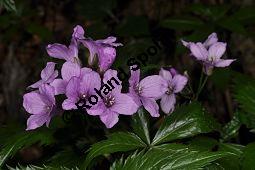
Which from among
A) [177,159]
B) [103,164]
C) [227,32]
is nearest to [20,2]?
[227,32]

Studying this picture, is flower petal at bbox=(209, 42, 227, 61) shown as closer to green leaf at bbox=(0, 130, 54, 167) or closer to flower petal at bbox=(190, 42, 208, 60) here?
flower petal at bbox=(190, 42, 208, 60)

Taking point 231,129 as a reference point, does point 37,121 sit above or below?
above

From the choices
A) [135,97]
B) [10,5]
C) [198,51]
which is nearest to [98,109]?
[135,97]

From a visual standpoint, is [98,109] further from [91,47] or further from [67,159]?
[67,159]

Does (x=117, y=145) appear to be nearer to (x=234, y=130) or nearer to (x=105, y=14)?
(x=234, y=130)

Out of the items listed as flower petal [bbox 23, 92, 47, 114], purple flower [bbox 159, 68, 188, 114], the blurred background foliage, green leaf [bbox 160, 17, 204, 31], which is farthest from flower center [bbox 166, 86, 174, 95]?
green leaf [bbox 160, 17, 204, 31]

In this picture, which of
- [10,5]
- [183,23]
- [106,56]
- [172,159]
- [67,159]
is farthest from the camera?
[183,23]

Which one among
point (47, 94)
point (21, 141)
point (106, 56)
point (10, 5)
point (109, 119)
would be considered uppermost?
point (10, 5)
